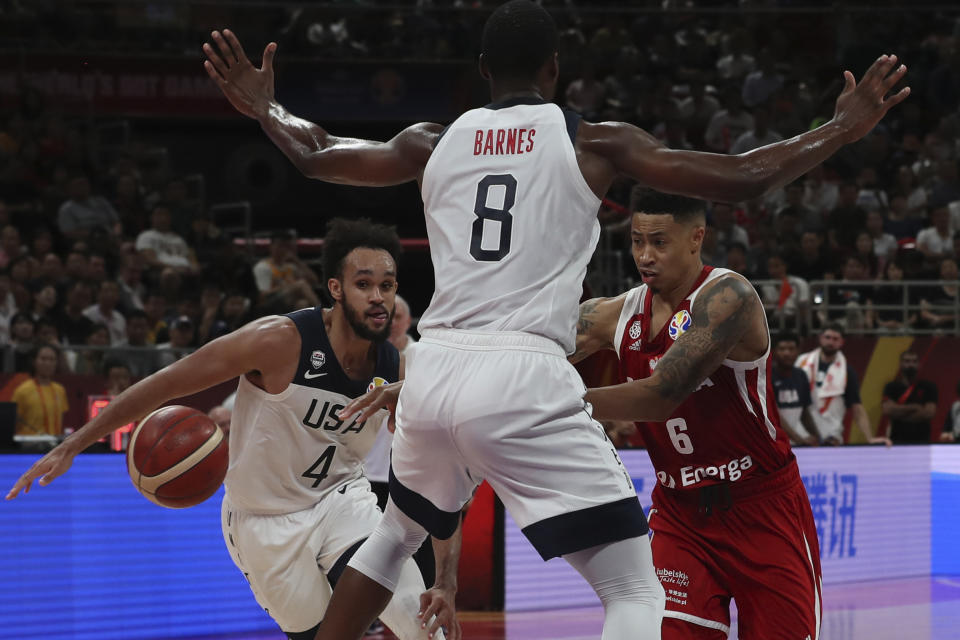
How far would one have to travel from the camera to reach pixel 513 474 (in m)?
3.02

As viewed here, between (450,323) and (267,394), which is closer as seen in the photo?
(450,323)

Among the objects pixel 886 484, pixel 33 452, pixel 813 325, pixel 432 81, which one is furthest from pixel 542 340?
pixel 432 81

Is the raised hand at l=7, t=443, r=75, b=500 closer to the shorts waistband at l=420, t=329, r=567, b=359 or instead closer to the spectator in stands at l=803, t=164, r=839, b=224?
the shorts waistband at l=420, t=329, r=567, b=359

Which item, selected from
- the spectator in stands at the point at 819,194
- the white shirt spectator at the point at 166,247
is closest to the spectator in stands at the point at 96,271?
the white shirt spectator at the point at 166,247

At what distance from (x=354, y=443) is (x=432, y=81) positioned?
12.4 meters

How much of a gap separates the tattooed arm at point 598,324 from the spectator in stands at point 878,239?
9.34 metres

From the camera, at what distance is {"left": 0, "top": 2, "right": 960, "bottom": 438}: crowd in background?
36.5 feet

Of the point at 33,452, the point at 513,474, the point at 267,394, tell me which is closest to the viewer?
the point at 513,474

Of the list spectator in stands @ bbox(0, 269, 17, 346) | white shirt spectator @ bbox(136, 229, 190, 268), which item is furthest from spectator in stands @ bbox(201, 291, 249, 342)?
spectator in stands @ bbox(0, 269, 17, 346)

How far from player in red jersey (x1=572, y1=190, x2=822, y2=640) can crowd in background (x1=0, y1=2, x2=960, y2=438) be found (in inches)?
227

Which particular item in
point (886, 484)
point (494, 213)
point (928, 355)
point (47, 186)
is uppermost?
point (47, 186)

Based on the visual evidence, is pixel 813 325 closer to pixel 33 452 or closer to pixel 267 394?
pixel 33 452

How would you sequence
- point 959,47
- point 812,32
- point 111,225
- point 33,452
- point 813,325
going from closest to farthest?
point 33,452 → point 813,325 → point 111,225 → point 959,47 → point 812,32

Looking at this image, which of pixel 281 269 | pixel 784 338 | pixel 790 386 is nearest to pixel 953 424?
pixel 790 386
